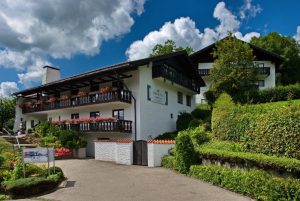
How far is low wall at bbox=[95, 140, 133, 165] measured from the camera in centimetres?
2098

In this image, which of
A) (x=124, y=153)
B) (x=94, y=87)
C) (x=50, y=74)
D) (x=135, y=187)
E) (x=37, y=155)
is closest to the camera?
(x=135, y=187)

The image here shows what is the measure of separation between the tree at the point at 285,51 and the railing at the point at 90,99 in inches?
1141

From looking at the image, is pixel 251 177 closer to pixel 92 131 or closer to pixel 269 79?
pixel 92 131

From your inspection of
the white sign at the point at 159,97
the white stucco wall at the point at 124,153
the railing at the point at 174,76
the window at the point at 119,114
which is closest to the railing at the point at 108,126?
the window at the point at 119,114

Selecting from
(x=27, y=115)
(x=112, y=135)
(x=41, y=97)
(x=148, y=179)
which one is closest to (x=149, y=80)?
(x=112, y=135)

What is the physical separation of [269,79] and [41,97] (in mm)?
26885

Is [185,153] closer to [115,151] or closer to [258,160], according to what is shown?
[258,160]

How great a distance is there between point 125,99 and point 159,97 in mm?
4105

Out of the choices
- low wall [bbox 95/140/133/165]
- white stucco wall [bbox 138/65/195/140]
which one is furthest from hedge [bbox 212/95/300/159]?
white stucco wall [bbox 138/65/195/140]

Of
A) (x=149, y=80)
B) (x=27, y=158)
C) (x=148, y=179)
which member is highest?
(x=149, y=80)

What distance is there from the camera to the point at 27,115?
122ft

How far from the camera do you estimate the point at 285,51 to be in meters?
47.3

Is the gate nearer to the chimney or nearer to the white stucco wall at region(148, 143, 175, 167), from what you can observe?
the white stucco wall at region(148, 143, 175, 167)

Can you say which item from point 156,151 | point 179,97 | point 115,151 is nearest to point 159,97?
point 179,97
